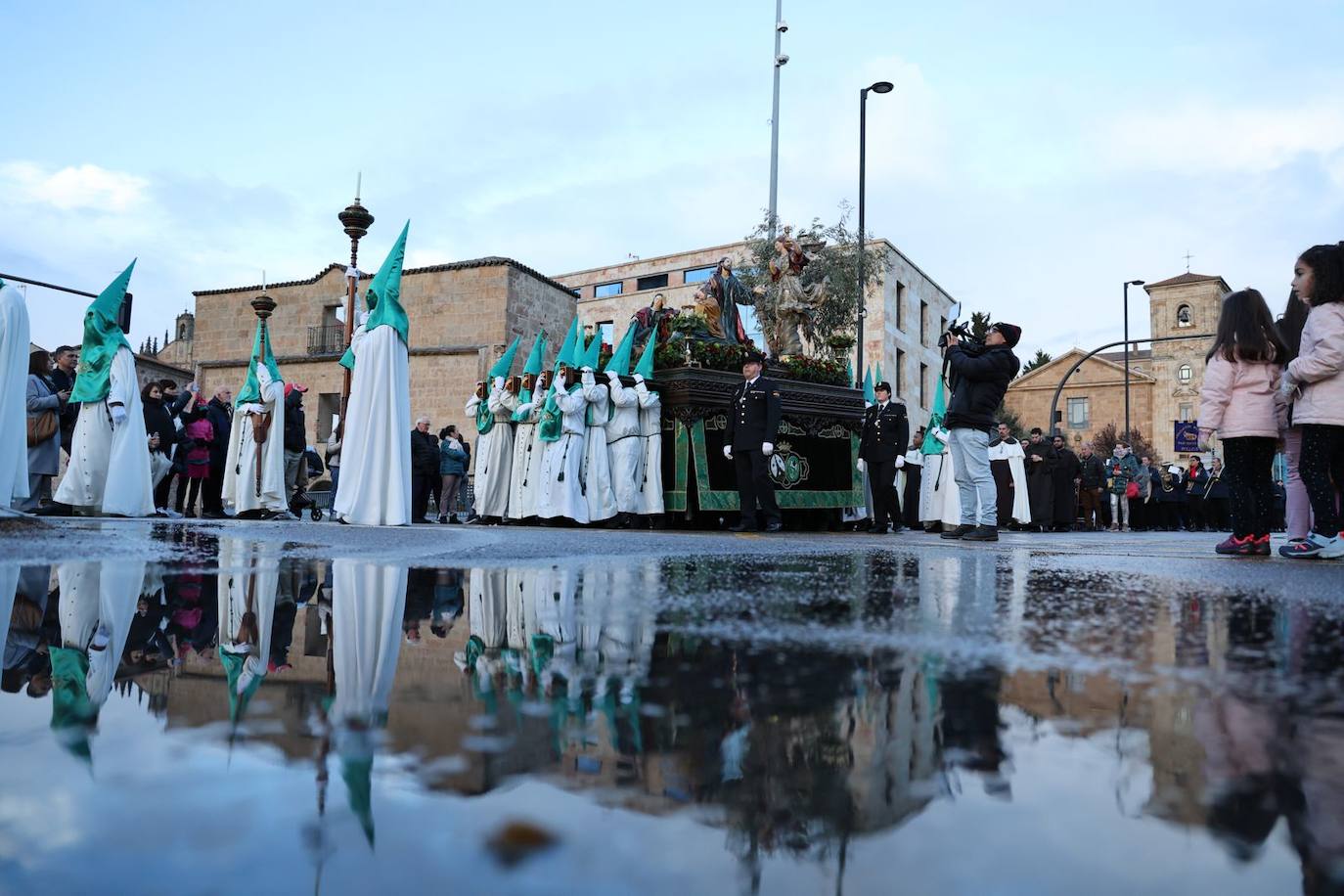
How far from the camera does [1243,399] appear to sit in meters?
6.15

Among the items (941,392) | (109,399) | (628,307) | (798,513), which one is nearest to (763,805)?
(109,399)

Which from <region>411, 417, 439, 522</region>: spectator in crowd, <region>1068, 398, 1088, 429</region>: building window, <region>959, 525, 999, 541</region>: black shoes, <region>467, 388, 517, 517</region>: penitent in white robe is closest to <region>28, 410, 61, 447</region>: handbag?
<region>467, 388, 517, 517</region>: penitent in white robe

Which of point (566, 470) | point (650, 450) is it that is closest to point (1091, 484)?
point (650, 450)

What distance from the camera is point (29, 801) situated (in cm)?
82

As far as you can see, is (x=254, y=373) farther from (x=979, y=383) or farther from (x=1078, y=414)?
(x=1078, y=414)

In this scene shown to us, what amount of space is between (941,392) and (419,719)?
45.8 ft

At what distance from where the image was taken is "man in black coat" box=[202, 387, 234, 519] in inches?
537

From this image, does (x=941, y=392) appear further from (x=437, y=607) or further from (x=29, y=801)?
(x=29, y=801)

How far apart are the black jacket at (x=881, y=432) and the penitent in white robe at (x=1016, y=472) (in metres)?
4.65

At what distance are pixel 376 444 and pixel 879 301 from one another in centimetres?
3221

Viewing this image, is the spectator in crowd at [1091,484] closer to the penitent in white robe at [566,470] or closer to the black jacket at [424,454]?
the penitent in white robe at [566,470]

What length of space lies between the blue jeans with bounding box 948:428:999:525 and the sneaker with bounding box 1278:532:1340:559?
8.90ft

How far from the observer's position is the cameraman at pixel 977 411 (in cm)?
818

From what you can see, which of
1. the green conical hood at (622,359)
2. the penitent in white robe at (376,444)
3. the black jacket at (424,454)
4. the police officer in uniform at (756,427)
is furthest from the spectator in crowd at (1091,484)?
the penitent in white robe at (376,444)
